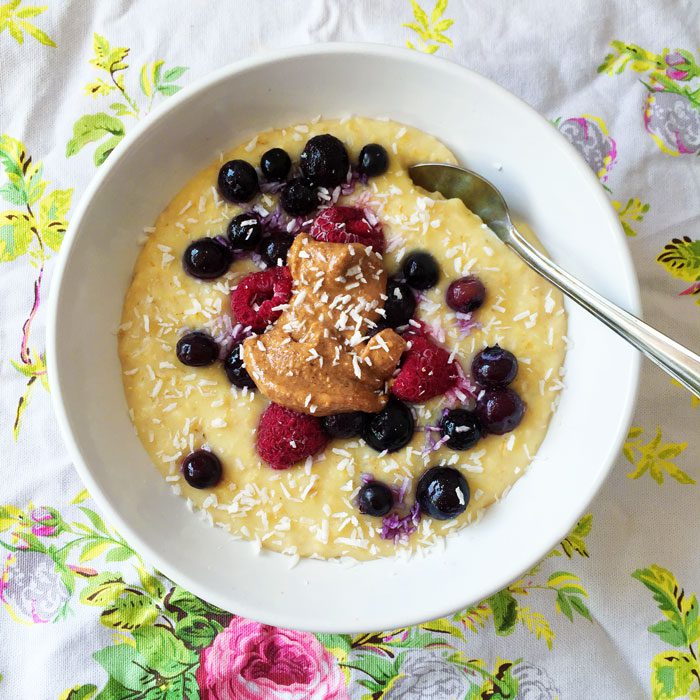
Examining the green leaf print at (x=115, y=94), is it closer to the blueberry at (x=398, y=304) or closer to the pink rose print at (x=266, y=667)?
the blueberry at (x=398, y=304)

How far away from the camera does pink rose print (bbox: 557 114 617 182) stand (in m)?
2.30

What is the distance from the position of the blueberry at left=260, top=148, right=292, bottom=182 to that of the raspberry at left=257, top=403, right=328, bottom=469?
0.62 m

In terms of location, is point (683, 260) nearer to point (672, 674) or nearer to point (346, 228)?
point (346, 228)

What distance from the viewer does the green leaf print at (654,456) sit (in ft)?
7.46

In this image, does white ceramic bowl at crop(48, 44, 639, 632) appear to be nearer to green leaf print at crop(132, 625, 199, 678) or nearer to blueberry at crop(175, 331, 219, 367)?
blueberry at crop(175, 331, 219, 367)

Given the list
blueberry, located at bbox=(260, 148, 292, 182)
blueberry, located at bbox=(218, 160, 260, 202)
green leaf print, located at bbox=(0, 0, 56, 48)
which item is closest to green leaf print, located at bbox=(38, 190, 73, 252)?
green leaf print, located at bbox=(0, 0, 56, 48)

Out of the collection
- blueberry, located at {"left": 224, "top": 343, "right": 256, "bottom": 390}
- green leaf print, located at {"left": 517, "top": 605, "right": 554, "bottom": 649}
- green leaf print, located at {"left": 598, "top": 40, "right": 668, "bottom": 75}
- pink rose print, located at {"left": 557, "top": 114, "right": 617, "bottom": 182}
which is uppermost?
green leaf print, located at {"left": 598, "top": 40, "right": 668, "bottom": 75}

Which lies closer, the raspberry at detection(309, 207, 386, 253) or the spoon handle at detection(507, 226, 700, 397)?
the spoon handle at detection(507, 226, 700, 397)

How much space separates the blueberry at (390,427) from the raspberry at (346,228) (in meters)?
0.43

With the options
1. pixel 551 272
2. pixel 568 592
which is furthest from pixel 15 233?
pixel 568 592

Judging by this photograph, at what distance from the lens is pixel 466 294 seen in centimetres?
196

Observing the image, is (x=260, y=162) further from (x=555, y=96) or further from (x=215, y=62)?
(x=555, y=96)

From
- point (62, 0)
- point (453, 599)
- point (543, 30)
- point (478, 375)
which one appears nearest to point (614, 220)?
point (478, 375)

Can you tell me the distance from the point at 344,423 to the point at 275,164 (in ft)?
2.37
